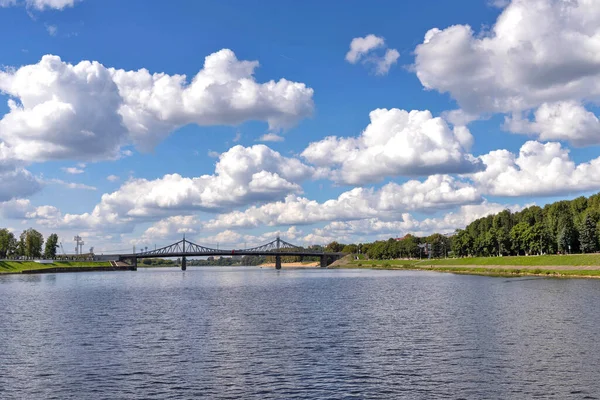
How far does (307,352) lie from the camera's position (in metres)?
40.2

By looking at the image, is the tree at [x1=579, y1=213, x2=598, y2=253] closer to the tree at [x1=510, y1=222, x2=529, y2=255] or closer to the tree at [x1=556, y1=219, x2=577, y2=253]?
the tree at [x1=556, y1=219, x2=577, y2=253]

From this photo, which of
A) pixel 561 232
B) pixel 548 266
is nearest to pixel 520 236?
pixel 561 232

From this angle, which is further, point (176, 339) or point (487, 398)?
point (176, 339)

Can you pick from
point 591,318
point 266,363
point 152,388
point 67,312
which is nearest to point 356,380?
point 266,363

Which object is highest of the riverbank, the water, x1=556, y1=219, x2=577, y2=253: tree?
x1=556, y1=219, x2=577, y2=253: tree

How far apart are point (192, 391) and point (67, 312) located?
1729 inches

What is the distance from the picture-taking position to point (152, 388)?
30.9 meters

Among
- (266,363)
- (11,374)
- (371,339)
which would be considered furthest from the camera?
(371,339)

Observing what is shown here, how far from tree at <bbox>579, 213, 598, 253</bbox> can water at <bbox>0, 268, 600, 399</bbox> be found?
10518 centimetres

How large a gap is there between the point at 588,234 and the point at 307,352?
147929mm

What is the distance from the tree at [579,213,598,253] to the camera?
162625 mm

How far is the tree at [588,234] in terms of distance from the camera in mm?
162625

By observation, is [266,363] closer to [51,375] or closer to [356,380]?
[356,380]

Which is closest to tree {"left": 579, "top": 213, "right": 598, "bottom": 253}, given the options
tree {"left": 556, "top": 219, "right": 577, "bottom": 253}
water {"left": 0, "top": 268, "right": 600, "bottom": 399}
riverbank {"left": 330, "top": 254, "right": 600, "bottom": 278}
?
tree {"left": 556, "top": 219, "right": 577, "bottom": 253}
